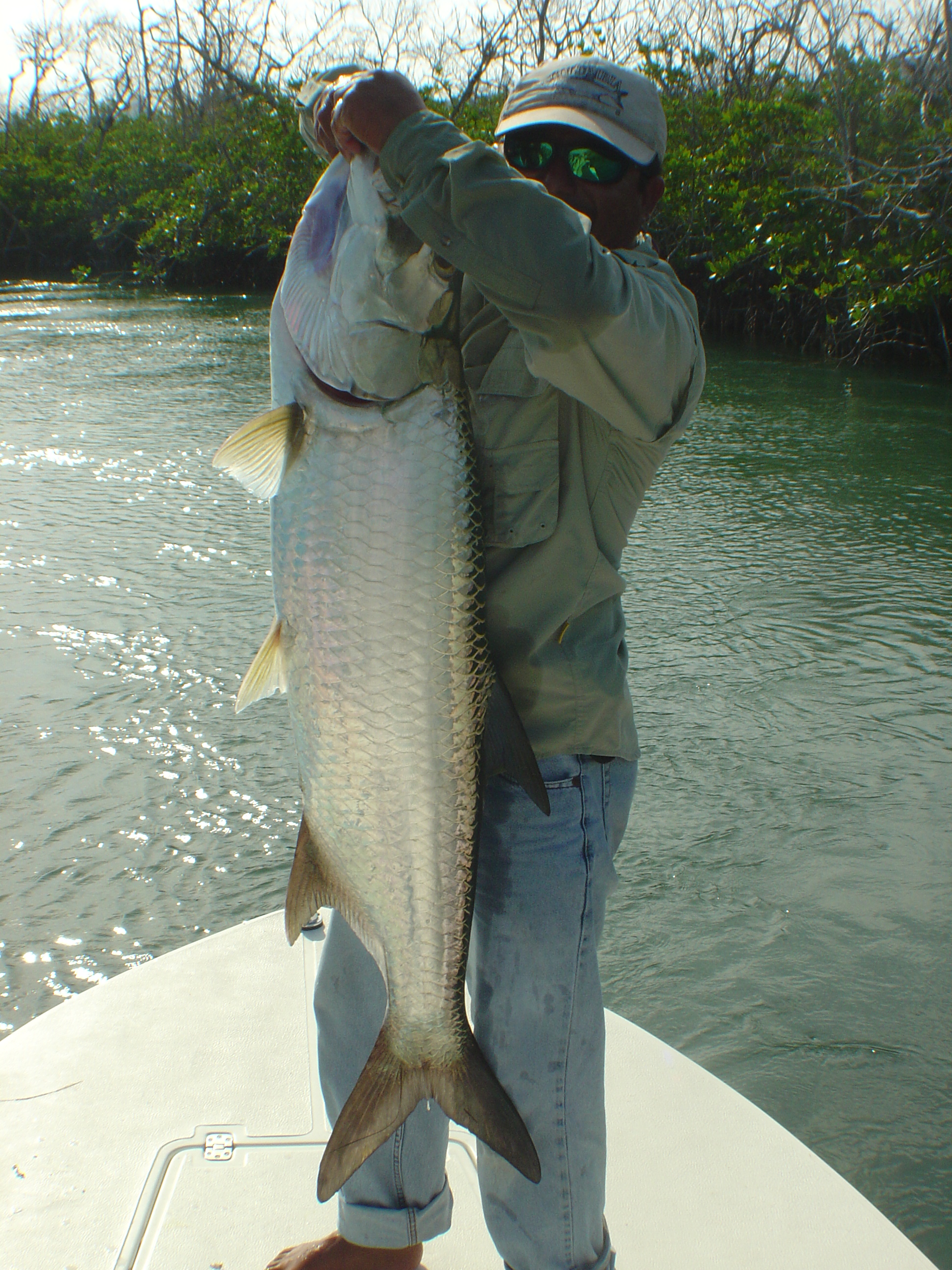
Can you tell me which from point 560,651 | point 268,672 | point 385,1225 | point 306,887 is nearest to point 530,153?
point 560,651

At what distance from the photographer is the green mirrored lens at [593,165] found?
1.54 meters

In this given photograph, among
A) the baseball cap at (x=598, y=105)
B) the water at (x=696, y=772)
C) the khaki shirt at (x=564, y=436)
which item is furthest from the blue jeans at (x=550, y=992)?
the water at (x=696, y=772)

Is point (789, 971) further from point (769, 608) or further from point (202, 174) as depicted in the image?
point (202, 174)

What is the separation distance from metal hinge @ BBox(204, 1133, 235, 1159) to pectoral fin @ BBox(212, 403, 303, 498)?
141 cm

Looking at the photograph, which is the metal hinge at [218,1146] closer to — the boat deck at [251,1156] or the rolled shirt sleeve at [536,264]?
the boat deck at [251,1156]

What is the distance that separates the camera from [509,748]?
1517 millimetres

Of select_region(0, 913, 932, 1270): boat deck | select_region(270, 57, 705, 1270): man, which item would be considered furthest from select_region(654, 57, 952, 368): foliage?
select_region(270, 57, 705, 1270): man

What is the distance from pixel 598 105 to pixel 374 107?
1.29 ft

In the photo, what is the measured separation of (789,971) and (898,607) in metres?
3.61

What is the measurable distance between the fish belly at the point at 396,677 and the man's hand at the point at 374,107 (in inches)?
12.8

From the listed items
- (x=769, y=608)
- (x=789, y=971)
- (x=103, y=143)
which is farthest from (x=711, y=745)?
(x=103, y=143)

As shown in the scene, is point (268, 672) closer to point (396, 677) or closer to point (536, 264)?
point (396, 677)

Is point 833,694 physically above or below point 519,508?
below

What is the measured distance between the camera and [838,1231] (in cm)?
199
